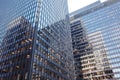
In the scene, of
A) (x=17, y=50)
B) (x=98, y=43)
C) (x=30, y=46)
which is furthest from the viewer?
(x=98, y=43)

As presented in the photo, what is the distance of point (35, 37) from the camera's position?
58.7 meters

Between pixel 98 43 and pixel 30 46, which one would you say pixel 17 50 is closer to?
pixel 30 46

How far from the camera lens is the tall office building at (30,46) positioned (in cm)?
5269

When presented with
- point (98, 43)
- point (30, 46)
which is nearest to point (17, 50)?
point (30, 46)

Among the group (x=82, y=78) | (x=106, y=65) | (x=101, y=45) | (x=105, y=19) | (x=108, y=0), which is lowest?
(x=82, y=78)

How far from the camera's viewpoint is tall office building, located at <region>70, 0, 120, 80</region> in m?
102

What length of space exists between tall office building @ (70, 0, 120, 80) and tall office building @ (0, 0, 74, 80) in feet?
108

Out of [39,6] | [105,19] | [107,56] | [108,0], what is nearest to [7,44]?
[39,6]

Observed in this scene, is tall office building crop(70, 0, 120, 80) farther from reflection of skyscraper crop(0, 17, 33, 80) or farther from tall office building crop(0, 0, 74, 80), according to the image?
reflection of skyscraper crop(0, 17, 33, 80)

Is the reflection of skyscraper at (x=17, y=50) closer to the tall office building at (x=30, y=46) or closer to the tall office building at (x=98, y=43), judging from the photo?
the tall office building at (x=30, y=46)

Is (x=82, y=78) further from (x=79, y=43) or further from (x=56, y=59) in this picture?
(x=56, y=59)

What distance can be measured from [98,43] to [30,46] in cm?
7198

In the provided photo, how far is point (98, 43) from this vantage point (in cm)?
11569

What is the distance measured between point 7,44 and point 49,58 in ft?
72.0
